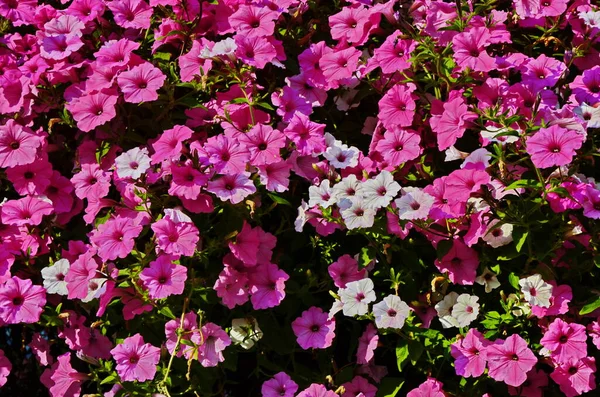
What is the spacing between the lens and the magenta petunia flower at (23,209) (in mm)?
2492

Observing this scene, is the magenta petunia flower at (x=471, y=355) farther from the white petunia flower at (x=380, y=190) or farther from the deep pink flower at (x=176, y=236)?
the deep pink flower at (x=176, y=236)

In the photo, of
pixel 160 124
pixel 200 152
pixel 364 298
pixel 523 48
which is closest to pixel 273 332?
pixel 364 298

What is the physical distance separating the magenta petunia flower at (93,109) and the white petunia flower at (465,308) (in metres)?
1.12

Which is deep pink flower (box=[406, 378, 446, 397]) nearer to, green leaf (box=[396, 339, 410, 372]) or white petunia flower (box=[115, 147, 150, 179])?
green leaf (box=[396, 339, 410, 372])

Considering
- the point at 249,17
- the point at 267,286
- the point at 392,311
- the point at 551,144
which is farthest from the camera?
the point at 249,17

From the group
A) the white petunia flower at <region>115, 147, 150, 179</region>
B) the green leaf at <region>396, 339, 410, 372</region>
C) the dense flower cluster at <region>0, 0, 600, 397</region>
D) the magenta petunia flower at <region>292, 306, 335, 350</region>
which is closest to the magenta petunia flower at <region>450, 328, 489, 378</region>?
the dense flower cluster at <region>0, 0, 600, 397</region>

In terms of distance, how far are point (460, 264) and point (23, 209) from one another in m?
1.29

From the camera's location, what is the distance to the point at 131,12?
8.92ft

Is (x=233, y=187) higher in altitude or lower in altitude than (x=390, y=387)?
higher

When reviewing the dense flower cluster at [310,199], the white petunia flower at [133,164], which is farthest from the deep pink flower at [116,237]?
the white petunia flower at [133,164]

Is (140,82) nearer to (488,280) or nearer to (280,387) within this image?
(280,387)

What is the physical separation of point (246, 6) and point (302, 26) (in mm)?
230

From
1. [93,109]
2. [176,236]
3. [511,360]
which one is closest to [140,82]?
[93,109]

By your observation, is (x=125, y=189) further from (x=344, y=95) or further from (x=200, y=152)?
(x=344, y=95)
